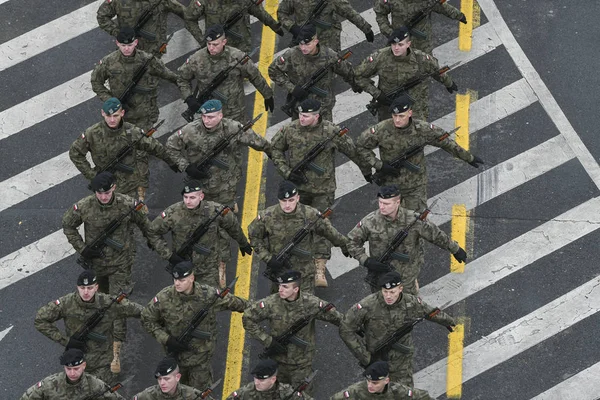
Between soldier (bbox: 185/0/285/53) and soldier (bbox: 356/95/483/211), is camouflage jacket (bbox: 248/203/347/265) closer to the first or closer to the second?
soldier (bbox: 356/95/483/211)

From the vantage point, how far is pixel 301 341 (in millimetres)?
25859

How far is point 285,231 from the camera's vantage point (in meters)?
27.0

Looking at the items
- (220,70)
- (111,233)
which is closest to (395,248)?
(111,233)

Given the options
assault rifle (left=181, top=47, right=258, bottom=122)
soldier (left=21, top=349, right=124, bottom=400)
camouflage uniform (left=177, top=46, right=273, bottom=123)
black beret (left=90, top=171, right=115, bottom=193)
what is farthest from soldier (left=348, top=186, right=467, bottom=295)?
soldier (left=21, top=349, right=124, bottom=400)

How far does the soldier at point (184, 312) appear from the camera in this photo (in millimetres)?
25891

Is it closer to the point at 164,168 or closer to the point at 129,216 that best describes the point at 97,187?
the point at 129,216

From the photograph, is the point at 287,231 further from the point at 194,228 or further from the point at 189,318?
the point at 189,318

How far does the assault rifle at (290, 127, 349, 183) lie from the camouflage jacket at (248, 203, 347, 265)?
3.84ft

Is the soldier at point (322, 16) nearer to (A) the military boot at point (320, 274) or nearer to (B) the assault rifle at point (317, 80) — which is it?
(B) the assault rifle at point (317, 80)

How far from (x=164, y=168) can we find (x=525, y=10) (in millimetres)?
7170

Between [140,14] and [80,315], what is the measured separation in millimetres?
6764

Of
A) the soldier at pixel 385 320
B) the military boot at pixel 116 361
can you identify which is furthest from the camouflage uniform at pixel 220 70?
the soldier at pixel 385 320

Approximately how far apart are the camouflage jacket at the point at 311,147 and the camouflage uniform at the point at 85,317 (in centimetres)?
362

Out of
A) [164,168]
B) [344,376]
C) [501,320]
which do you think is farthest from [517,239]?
[164,168]
